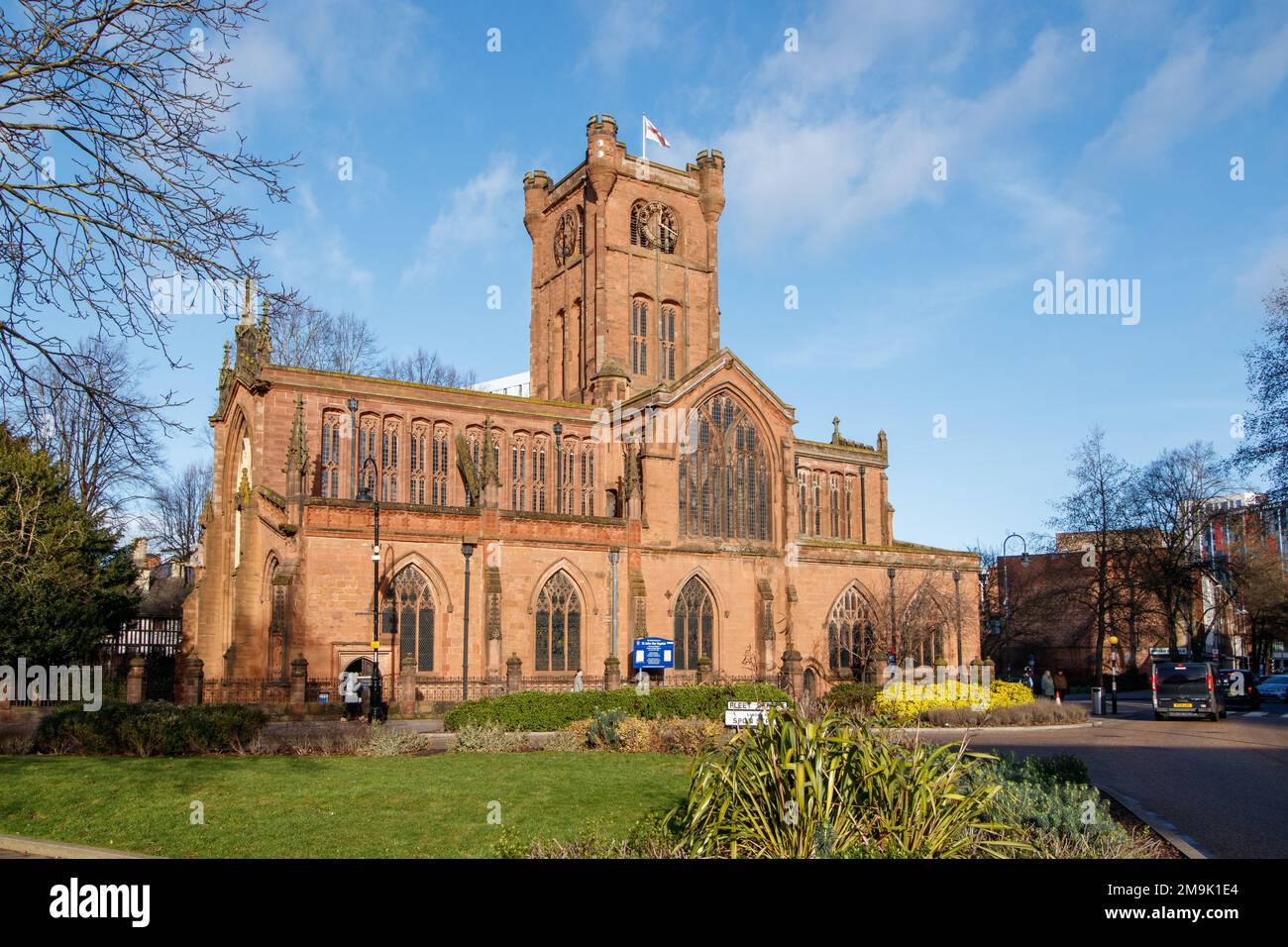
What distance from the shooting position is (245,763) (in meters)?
16.6

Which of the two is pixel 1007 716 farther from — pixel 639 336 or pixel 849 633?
pixel 639 336

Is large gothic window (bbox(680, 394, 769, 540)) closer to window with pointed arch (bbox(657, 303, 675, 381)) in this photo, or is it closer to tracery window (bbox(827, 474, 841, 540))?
window with pointed arch (bbox(657, 303, 675, 381))

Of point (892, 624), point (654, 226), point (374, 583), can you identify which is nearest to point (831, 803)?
point (374, 583)

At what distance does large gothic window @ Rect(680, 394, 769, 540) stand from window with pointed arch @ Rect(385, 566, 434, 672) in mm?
12006

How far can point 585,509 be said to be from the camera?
44.7m

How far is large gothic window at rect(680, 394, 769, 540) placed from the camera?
4331cm

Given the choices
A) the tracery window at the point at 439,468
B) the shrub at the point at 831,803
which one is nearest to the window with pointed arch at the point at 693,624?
the tracery window at the point at 439,468

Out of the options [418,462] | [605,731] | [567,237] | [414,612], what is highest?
[567,237]

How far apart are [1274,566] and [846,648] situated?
140ft

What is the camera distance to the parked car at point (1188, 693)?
32406 millimetres

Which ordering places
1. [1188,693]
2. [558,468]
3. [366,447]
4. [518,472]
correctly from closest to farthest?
[1188,693] < [366,447] < [518,472] < [558,468]

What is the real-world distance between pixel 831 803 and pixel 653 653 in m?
29.2
